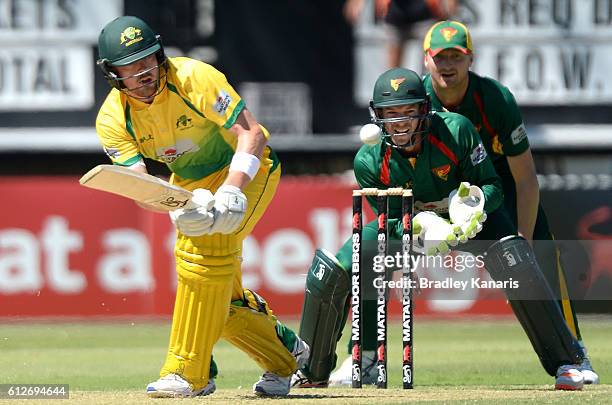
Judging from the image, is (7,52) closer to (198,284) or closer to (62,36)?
(62,36)

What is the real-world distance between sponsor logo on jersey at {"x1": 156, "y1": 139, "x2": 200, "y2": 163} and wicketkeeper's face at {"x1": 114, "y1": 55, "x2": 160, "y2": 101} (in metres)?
0.29

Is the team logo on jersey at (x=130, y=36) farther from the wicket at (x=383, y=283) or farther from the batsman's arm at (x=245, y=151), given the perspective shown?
the wicket at (x=383, y=283)

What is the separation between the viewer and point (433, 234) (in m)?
6.60

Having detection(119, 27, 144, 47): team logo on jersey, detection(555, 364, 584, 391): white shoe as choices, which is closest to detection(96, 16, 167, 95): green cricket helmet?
detection(119, 27, 144, 47): team logo on jersey

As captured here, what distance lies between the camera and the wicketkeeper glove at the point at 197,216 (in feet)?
19.5

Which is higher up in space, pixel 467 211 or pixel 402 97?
pixel 402 97

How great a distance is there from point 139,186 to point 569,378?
2.19 m

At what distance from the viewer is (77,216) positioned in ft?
41.6

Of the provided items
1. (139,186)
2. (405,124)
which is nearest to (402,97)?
(405,124)

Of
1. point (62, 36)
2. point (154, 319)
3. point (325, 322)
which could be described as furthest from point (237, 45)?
point (325, 322)

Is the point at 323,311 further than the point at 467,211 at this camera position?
Yes

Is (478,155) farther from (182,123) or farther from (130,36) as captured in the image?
(130,36)

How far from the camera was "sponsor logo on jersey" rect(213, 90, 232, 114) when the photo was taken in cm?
631

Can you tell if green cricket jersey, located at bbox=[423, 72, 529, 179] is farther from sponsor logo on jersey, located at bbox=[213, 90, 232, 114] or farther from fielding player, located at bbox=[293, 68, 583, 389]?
sponsor logo on jersey, located at bbox=[213, 90, 232, 114]
